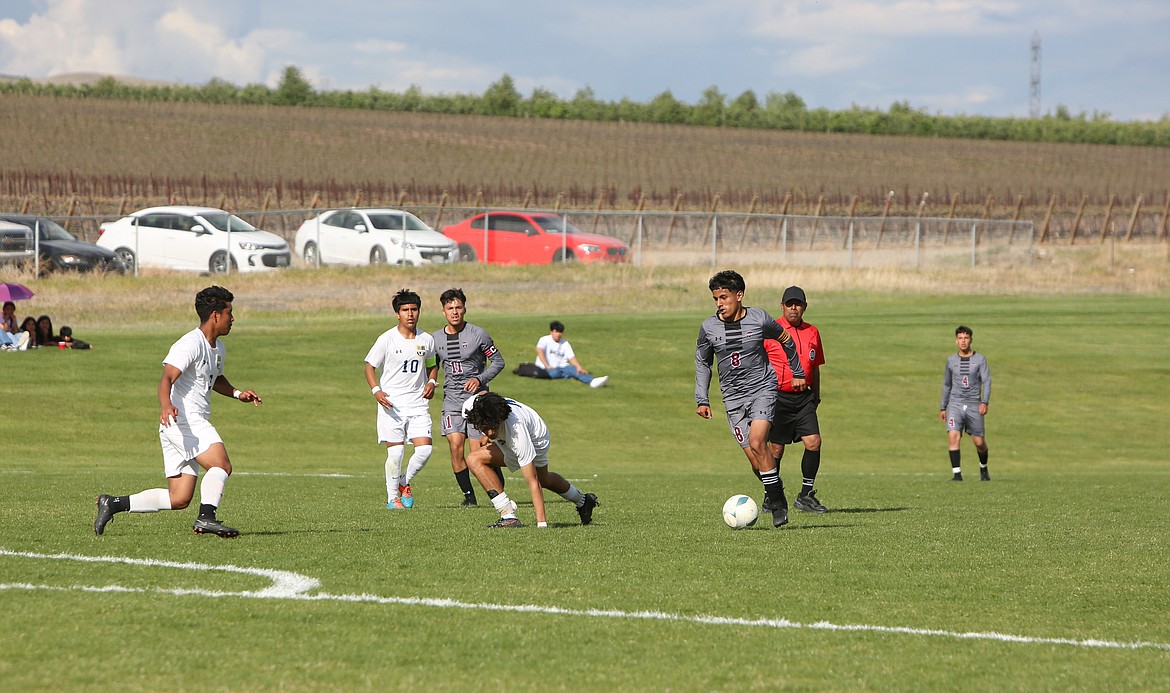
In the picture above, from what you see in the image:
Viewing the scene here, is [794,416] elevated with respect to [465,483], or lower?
elevated

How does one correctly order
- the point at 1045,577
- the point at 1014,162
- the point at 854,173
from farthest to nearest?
the point at 1014,162
the point at 854,173
the point at 1045,577

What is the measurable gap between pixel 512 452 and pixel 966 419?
10.1 metres

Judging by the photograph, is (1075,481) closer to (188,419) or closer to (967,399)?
(967,399)

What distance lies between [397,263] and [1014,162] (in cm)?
7370

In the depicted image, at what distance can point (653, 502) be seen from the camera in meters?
13.9

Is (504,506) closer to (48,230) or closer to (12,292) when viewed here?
(12,292)

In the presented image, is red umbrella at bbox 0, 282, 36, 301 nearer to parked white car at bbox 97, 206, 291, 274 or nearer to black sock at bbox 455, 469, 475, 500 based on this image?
parked white car at bbox 97, 206, 291, 274

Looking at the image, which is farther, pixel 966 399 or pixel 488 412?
pixel 966 399

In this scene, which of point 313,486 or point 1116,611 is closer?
point 1116,611

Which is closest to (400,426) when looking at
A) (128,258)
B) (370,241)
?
(128,258)

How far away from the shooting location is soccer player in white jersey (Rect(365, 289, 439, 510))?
517 inches

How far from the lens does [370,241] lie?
42.1 metres

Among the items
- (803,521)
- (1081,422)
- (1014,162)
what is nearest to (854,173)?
(1014,162)

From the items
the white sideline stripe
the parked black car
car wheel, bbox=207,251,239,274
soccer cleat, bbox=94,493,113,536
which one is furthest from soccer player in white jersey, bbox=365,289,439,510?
car wheel, bbox=207,251,239,274
